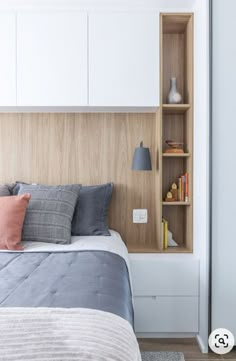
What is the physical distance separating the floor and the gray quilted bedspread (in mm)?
808

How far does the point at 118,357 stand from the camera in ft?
3.07

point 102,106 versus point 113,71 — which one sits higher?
point 113,71

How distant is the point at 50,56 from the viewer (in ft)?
8.81

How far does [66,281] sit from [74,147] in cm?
168

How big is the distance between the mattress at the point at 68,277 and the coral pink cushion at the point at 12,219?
0.08 m

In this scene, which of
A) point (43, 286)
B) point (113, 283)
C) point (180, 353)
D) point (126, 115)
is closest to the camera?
point (43, 286)

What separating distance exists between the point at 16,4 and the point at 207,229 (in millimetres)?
2062

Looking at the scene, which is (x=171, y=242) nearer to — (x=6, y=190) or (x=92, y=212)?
(x=92, y=212)

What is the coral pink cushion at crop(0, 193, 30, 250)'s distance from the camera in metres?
2.22

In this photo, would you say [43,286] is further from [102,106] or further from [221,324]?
[102,106]

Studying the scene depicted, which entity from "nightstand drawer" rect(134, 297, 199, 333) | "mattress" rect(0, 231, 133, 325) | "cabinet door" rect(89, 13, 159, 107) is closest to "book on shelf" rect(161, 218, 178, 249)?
"nightstand drawer" rect(134, 297, 199, 333)

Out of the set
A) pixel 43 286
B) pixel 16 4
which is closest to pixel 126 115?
pixel 16 4

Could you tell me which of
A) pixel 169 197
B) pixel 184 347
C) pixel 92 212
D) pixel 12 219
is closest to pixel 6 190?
pixel 12 219

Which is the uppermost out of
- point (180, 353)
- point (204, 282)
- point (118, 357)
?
point (118, 357)
